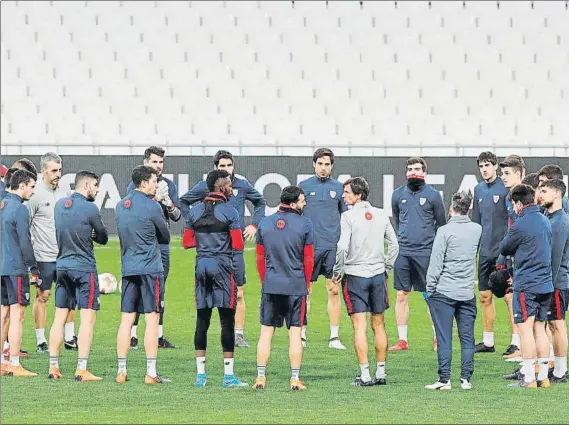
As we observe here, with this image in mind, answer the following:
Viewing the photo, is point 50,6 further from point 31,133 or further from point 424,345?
point 424,345

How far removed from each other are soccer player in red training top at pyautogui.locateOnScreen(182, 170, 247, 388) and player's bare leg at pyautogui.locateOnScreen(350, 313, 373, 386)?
1.00 m

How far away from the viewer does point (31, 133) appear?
89.4ft

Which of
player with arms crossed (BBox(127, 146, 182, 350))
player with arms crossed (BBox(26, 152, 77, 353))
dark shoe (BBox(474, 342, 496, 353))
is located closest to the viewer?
player with arms crossed (BBox(127, 146, 182, 350))

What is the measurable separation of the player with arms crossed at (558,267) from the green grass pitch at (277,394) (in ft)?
1.18

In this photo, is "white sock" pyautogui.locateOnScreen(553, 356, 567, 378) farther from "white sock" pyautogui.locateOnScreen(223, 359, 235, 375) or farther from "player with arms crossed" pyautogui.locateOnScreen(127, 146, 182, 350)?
"player with arms crossed" pyautogui.locateOnScreen(127, 146, 182, 350)

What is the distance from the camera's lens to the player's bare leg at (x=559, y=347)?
10.3 meters

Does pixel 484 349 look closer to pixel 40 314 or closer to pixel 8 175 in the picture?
pixel 40 314

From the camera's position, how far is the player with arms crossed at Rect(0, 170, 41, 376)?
34.4 ft

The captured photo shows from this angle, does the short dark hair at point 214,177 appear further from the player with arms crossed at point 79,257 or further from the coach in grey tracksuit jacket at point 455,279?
the coach in grey tracksuit jacket at point 455,279

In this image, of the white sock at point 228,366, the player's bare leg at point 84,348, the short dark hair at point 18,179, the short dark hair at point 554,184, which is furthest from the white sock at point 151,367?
the short dark hair at point 554,184

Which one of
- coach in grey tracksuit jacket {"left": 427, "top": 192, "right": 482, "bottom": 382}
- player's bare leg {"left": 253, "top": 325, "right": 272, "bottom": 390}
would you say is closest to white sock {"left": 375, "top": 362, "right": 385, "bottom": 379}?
coach in grey tracksuit jacket {"left": 427, "top": 192, "right": 482, "bottom": 382}

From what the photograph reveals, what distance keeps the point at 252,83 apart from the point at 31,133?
17.8ft

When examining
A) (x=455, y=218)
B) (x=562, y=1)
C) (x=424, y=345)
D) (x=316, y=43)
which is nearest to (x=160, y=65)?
(x=316, y=43)

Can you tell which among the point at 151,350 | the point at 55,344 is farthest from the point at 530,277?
the point at 55,344
